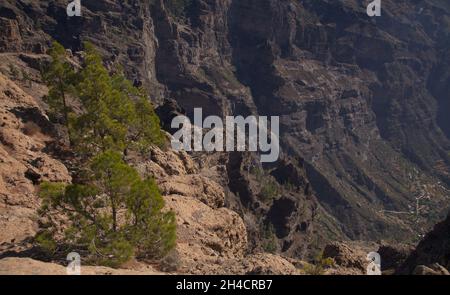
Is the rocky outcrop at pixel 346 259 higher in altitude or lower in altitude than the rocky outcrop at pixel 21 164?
lower

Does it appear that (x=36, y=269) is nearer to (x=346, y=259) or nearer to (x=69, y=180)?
(x=69, y=180)

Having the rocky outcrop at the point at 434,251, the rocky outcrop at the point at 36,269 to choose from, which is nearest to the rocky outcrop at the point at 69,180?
the rocky outcrop at the point at 36,269

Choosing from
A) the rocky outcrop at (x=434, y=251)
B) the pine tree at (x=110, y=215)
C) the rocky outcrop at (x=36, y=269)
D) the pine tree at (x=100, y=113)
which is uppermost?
the pine tree at (x=100, y=113)

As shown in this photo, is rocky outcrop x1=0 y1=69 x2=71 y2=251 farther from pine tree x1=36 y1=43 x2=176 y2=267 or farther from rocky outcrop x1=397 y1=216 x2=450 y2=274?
rocky outcrop x1=397 y1=216 x2=450 y2=274

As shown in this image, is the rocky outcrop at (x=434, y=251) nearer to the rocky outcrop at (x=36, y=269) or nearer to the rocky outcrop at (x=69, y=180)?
the rocky outcrop at (x=69, y=180)

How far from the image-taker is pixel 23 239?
31.2 m

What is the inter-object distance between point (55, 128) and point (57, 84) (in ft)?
17.0

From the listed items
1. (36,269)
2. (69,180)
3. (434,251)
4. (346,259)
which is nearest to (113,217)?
(36,269)

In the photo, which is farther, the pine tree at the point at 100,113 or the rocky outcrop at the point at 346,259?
the pine tree at the point at 100,113

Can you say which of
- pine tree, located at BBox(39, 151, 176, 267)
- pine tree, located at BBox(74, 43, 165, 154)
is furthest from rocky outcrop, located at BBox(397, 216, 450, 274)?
pine tree, located at BBox(74, 43, 165, 154)

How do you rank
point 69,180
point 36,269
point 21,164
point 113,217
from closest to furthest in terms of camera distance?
point 36,269, point 113,217, point 21,164, point 69,180

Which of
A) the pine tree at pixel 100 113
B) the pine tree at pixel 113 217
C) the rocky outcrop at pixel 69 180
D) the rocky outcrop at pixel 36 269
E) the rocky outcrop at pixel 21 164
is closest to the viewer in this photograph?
the rocky outcrop at pixel 36 269
